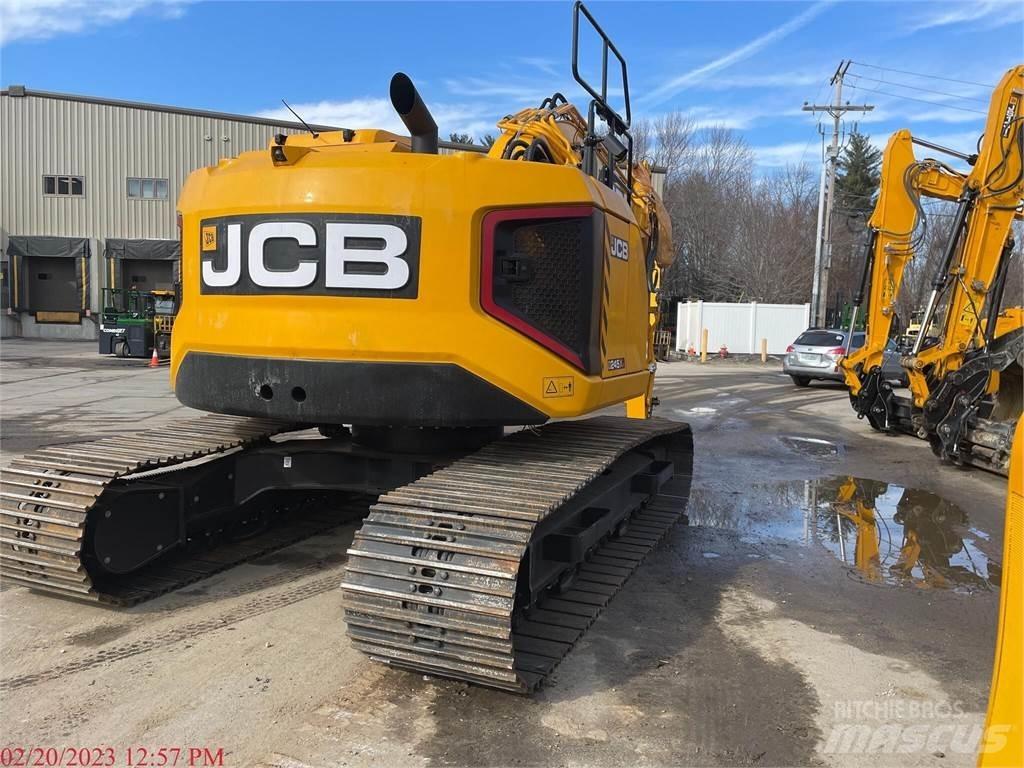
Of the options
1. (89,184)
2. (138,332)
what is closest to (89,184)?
(89,184)

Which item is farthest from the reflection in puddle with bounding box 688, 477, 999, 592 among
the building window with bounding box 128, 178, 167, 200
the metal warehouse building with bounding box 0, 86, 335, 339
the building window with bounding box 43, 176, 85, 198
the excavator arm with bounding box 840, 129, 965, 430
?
the building window with bounding box 43, 176, 85, 198

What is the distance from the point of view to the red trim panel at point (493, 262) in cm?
375

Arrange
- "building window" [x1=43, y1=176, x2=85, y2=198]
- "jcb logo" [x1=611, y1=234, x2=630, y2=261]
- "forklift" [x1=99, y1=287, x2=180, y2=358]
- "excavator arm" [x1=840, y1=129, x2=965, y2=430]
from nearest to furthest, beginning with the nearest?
"jcb logo" [x1=611, y1=234, x2=630, y2=261], "excavator arm" [x1=840, y1=129, x2=965, y2=430], "forklift" [x1=99, y1=287, x2=180, y2=358], "building window" [x1=43, y1=176, x2=85, y2=198]

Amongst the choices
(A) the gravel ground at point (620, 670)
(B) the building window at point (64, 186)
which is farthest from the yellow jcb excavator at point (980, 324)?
(B) the building window at point (64, 186)

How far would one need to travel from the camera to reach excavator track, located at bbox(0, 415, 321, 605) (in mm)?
4078

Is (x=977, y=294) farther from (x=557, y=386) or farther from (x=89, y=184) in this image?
(x=89, y=184)

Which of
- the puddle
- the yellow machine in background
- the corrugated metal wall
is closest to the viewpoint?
the yellow machine in background

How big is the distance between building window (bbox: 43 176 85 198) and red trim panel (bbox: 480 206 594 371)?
111 feet

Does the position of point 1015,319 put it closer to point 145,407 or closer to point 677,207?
point 145,407

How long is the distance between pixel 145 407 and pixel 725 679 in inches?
431

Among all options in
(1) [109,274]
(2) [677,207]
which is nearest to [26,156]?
(1) [109,274]

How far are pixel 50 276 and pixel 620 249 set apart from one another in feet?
113

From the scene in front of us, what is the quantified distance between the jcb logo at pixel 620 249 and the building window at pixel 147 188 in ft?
106

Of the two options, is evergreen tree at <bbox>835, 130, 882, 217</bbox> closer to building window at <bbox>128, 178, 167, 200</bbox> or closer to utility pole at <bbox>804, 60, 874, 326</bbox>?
utility pole at <bbox>804, 60, 874, 326</bbox>
